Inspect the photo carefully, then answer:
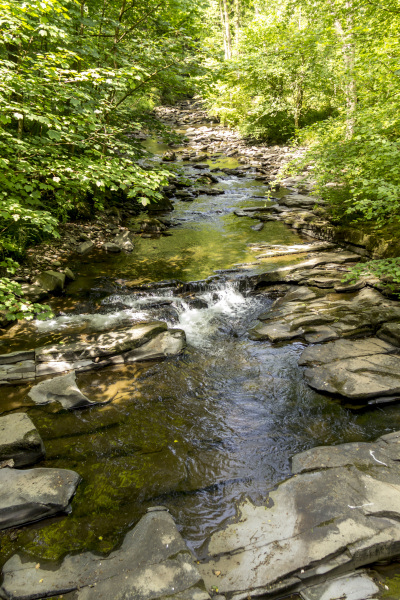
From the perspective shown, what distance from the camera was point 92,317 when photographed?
7023 mm

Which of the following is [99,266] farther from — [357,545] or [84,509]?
[357,545]

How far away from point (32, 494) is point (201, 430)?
214 centimetres

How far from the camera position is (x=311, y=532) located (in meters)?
3.08

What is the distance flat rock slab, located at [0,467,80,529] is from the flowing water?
0.11m

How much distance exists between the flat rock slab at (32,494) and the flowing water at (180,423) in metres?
0.11

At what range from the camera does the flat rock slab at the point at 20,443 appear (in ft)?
12.5

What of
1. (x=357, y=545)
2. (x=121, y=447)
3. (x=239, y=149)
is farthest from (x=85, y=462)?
→ (x=239, y=149)

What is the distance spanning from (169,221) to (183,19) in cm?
591

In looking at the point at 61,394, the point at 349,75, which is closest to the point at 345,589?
the point at 61,394

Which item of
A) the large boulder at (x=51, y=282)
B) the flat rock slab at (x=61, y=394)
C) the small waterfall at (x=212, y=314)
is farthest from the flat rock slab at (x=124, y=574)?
the large boulder at (x=51, y=282)

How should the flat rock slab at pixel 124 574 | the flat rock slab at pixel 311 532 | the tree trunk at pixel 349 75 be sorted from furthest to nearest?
the tree trunk at pixel 349 75 → the flat rock slab at pixel 311 532 → the flat rock slab at pixel 124 574

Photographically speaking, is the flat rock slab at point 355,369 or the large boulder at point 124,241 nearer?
the flat rock slab at point 355,369

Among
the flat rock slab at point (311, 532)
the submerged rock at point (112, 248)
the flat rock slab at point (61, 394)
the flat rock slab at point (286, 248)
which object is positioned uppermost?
the submerged rock at point (112, 248)

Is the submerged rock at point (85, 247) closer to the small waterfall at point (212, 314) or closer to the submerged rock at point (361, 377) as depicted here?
the small waterfall at point (212, 314)
